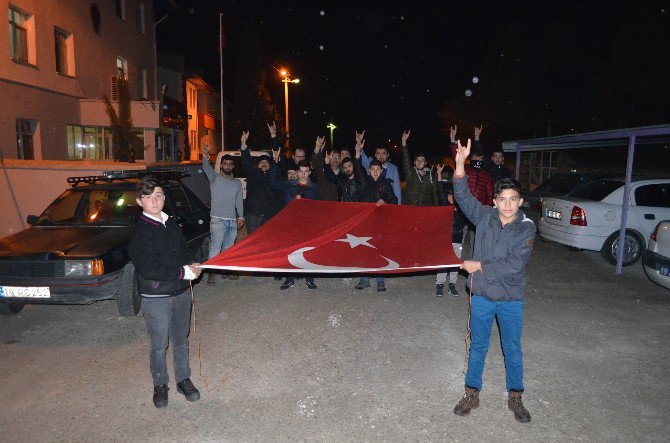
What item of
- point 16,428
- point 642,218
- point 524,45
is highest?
point 524,45

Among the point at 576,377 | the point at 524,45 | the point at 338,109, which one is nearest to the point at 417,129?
the point at 338,109

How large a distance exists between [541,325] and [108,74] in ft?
70.6

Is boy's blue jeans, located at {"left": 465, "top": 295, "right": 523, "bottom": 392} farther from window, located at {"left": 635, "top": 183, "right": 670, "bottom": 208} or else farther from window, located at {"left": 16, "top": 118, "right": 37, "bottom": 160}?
window, located at {"left": 16, "top": 118, "right": 37, "bottom": 160}

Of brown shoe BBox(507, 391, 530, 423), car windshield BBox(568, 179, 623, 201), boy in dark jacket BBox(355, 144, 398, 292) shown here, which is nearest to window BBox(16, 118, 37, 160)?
boy in dark jacket BBox(355, 144, 398, 292)

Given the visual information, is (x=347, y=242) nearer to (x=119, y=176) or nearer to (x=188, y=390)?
(x=188, y=390)

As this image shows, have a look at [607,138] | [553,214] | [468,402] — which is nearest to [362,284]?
[468,402]

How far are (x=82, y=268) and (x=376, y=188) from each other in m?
4.22

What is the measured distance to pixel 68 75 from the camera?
19.1m

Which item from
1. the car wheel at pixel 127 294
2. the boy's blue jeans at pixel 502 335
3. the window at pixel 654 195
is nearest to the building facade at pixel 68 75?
the car wheel at pixel 127 294

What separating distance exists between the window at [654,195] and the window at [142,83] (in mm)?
23423

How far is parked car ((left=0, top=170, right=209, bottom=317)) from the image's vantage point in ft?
19.8

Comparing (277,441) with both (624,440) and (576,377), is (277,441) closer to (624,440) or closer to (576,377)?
(624,440)

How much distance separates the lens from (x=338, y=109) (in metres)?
74.8

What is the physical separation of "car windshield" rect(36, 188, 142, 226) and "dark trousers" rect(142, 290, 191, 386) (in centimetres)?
329
